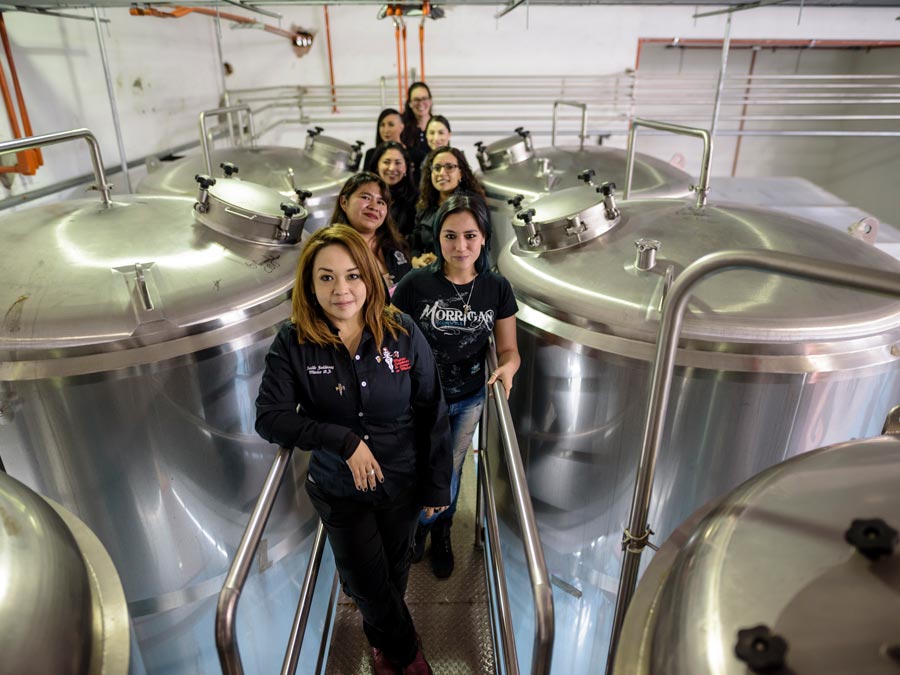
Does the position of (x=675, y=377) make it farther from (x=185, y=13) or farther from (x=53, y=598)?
(x=185, y=13)

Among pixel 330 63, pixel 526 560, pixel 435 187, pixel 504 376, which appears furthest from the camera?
pixel 330 63

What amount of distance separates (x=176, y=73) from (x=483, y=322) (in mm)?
5001

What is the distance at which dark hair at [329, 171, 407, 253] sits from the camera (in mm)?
2104

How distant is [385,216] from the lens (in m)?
2.20

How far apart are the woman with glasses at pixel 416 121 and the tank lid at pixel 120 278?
199 centimetres

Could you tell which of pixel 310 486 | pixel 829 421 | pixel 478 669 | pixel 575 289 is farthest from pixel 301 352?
pixel 829 421

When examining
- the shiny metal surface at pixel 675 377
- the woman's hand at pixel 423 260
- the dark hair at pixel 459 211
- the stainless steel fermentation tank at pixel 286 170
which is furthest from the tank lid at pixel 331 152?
the dark hair at pixel 459 211

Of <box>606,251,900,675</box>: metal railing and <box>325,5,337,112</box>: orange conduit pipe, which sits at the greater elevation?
<box>325,5,337,112</box>: orange conduit pipe

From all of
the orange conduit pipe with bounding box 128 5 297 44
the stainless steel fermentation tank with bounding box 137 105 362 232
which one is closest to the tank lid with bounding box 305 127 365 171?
the stainless steel fermentation tank with bounding box 137 105 362 232

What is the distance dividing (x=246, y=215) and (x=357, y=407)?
977 mm

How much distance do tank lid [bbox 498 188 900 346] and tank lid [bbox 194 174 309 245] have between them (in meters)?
0.76

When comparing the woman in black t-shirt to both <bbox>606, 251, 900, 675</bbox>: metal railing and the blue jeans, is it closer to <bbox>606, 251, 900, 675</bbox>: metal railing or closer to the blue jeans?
the blue jeans

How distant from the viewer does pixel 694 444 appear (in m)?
1.60

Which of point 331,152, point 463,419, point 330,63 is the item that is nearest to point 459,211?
point 463,419
